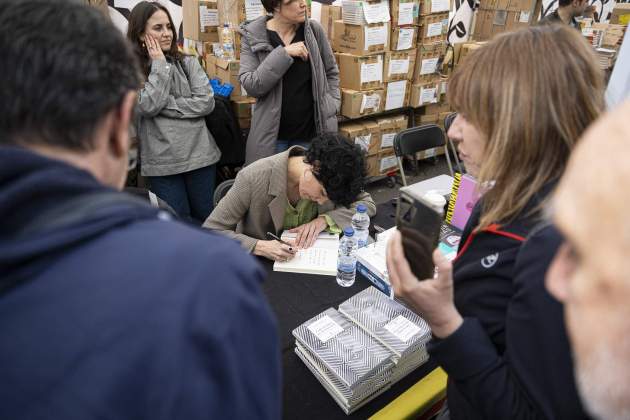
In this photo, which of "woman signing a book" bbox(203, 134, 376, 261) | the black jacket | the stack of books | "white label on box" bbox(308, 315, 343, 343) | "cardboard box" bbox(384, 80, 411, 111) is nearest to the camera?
the black jacket

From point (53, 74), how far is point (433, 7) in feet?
13.8

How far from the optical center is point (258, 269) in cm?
53

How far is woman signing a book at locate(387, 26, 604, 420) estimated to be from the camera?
27.0 inches

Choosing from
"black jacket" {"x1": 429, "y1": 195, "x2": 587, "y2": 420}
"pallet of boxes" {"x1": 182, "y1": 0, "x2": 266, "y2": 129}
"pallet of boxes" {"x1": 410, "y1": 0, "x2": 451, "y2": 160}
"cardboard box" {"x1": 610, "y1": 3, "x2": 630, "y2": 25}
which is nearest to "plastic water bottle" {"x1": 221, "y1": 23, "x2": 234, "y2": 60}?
"pallet of boxes" {"x1": 182, "y1": 0, "x2": 266, "y2": 129}

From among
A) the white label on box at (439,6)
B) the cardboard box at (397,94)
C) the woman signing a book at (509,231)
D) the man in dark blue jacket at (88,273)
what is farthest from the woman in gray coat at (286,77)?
the man in dark blue jacket at (88,273)

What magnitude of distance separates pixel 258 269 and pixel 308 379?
2.47 feet

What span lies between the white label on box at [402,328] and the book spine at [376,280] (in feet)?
0.80

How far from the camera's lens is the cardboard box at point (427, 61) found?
160 inches

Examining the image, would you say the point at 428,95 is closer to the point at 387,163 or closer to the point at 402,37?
the point at 402,37

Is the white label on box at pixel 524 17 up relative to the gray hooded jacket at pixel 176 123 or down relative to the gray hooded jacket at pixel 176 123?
up

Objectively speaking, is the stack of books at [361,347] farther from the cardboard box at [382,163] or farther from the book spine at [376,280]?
the cardboard box at [382,163]

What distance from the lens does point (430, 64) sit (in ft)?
13.7

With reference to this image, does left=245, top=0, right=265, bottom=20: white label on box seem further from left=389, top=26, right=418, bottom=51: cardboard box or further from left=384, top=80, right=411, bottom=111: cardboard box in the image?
left=384, top=80, right=411, bottom=111: cardboard box

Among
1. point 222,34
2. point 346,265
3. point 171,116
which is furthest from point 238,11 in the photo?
point 346,265
